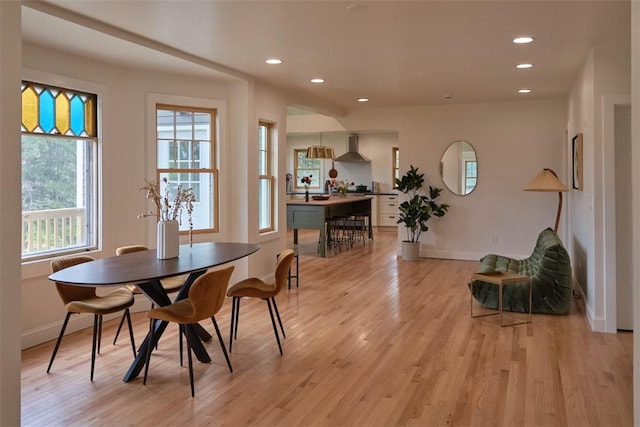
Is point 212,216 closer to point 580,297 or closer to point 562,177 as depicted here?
point 580,297

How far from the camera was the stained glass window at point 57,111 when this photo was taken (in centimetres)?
425

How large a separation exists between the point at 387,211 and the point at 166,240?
9.37 metres

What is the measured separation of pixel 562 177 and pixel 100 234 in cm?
662

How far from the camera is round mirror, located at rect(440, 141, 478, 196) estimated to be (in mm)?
8320

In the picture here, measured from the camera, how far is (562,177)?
7812 millimetres

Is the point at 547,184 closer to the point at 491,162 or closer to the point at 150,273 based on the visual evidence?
the point at 491,162

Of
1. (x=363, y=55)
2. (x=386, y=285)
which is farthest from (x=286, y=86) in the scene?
(x=386, y=285)

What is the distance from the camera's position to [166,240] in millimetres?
3762

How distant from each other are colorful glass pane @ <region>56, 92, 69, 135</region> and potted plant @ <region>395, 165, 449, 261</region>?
5178 mm

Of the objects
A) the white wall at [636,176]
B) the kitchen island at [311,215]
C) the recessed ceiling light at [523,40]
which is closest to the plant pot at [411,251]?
the kitchen island at [311,215]

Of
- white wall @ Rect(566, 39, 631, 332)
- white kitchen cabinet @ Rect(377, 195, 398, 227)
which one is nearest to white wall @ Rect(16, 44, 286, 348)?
white wall @ Rect(566, 39, 631, 332)

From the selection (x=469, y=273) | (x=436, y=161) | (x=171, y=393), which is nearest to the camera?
(x=171, y=393)

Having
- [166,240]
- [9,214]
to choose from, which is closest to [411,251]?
[166,240]

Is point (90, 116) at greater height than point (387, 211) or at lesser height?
greater
